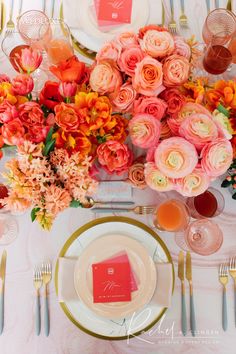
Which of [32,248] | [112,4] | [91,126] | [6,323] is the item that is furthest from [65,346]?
[112,4]

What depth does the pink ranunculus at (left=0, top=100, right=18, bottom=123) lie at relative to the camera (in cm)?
87

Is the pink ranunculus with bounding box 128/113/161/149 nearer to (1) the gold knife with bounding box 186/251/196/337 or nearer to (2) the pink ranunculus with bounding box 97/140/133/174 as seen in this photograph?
(2) the pink ranunculus with bounding box 97/140/133/174

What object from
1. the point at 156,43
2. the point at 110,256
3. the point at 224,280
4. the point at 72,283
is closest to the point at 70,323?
the point at 72,283

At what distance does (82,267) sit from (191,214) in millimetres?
388

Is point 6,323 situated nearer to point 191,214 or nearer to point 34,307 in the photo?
point 34,307

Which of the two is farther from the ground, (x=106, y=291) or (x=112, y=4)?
Answer: (x=112, y=4)

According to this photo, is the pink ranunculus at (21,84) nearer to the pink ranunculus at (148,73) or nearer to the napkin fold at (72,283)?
the pink ranunculus at (148,73)

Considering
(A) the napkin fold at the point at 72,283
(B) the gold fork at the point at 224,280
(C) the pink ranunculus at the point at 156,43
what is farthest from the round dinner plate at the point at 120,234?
(C) the pink ranunculus at the point at 156,43

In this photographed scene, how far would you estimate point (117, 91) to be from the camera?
934 millimetres

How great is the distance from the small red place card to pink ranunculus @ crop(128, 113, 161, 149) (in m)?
0.41

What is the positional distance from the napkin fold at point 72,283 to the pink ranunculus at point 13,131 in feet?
1.40

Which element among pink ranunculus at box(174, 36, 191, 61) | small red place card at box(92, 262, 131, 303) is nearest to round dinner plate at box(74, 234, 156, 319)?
small red place card at box(92, 262, 131, 303)

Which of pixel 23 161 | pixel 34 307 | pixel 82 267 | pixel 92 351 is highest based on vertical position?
pixel 23 161

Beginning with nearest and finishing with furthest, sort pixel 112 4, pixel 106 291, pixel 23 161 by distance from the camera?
pixel 23 161
pixel 106 291
pixel 112 4
